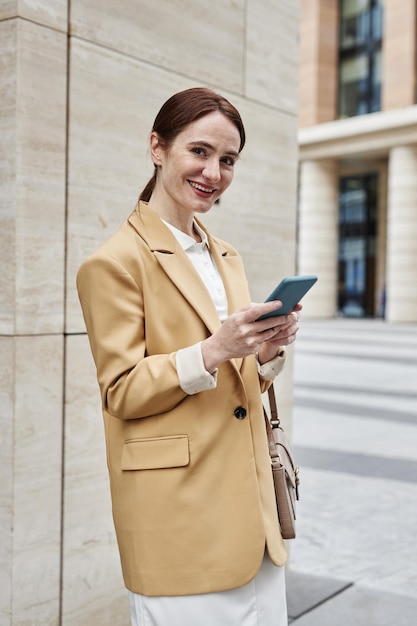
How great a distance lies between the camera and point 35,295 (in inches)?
116

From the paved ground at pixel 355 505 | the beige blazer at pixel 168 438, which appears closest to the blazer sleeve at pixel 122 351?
the beige blazer at pixel 168 438

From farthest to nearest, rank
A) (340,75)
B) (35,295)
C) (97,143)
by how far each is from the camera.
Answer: (340,75)
(97,143)
(35,295)

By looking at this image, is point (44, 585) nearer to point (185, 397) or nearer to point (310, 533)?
point (185, 397)

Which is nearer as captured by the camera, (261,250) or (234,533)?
(234,533)

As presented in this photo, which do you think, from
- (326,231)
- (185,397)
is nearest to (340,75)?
(326,231)

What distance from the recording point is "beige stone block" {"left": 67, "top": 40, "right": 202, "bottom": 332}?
310 centimetres

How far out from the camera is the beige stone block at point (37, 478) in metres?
2.90

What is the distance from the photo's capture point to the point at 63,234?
305cm

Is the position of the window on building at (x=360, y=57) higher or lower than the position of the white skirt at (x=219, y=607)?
higher

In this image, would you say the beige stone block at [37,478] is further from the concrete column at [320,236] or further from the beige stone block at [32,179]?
the concrete column at [320,236]

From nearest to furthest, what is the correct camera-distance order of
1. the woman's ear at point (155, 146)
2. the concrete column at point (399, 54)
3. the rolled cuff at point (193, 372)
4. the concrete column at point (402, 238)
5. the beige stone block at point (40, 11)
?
1. the rolled cuff at point (193, 372)
2. the woman's ear at point (155, 146)
3. the beige stone block at point (40, 11)
4. the concrete column at point (399, 54)
5. the concrete column at point (402, 238)

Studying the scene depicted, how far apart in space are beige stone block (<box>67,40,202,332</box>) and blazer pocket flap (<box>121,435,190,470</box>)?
1266 millimetres

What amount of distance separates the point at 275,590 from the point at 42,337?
142 centimetres

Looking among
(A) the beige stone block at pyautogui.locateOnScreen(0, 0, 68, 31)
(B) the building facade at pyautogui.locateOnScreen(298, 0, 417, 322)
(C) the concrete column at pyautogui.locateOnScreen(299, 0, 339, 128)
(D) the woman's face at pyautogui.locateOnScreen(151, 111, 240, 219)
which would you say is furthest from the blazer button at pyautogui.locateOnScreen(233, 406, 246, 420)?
(C) the concrete column at pyautogui.locateOnScreen(299, 0, 339, 128)
